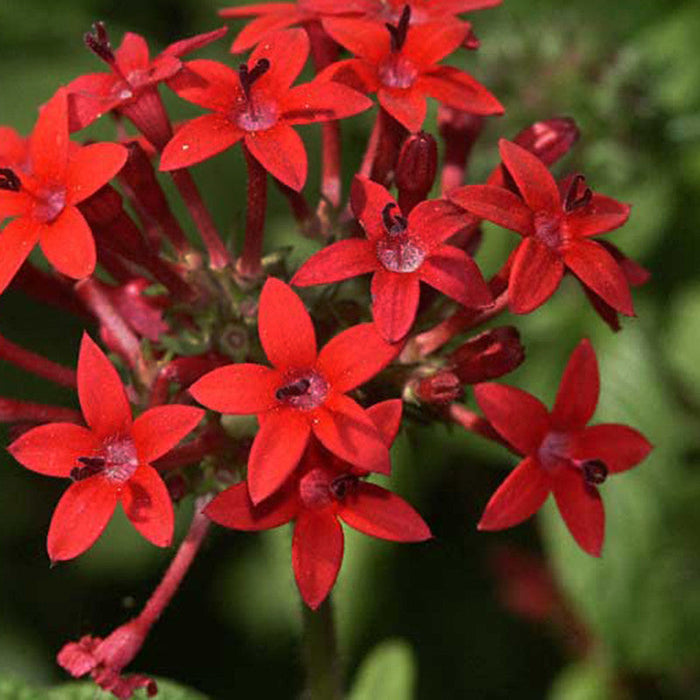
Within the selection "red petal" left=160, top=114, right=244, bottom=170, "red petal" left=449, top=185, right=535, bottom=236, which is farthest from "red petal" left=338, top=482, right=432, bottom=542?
"red petal" left=160, top=114, right=244, bottom=170

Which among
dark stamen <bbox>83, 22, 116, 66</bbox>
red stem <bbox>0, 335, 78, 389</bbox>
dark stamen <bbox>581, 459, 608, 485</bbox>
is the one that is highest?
dark stamen <bbox>83, 22, 116, 66</bbox>

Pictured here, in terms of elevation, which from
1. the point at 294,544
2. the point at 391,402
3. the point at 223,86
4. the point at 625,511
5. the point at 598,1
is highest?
the point at 223,86

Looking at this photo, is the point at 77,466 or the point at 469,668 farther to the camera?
the point at 469,668

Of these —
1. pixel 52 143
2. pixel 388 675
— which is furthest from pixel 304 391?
pixel 388 675

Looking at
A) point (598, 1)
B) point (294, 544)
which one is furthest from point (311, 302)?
point (598, 1)

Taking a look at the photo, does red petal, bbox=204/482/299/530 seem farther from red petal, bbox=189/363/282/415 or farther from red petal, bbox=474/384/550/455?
red petal, bbox=474/384/550/455

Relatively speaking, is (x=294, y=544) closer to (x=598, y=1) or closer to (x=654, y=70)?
(x=654, y=70)
